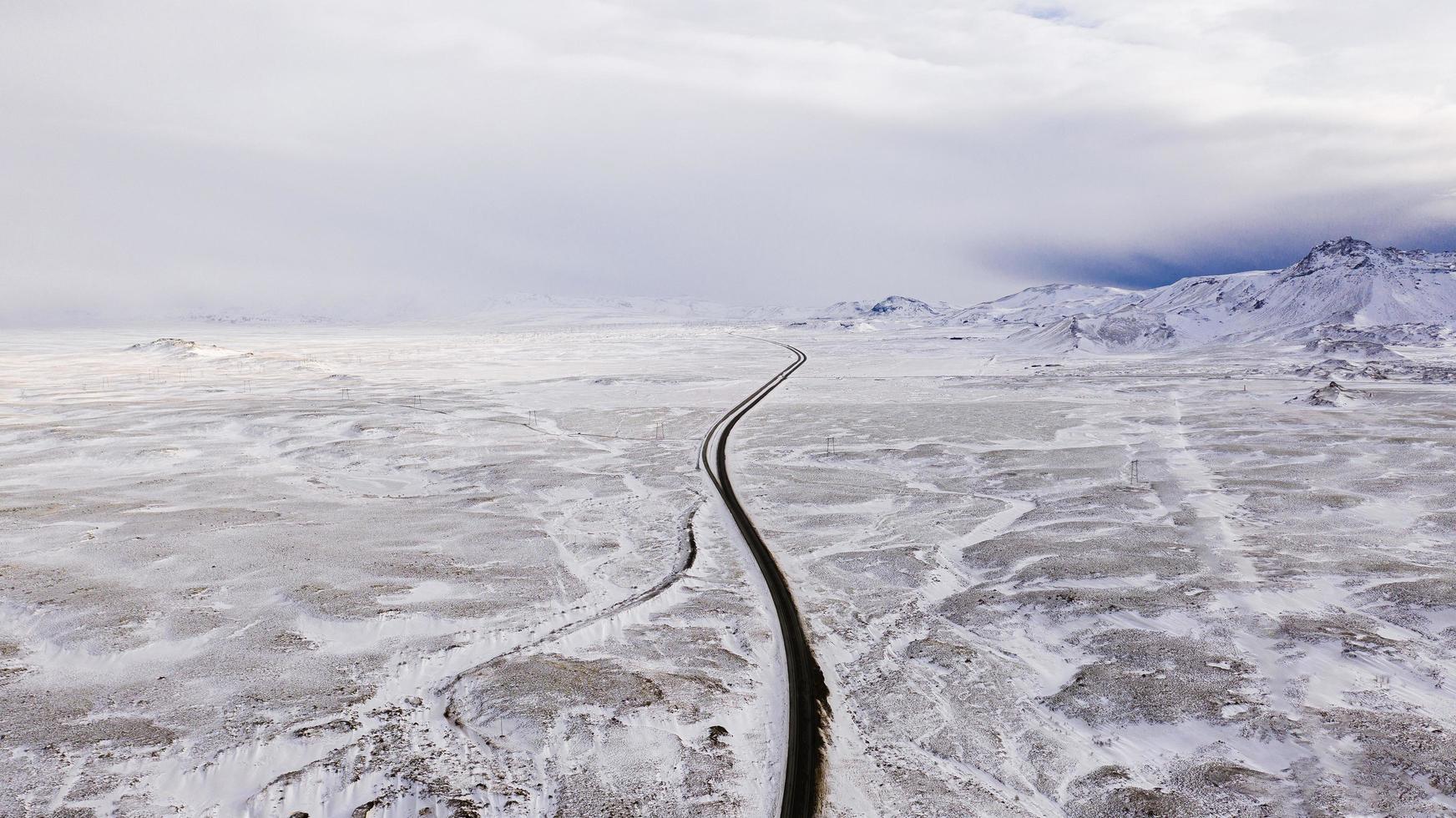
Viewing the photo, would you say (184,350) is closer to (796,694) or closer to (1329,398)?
(796,694)

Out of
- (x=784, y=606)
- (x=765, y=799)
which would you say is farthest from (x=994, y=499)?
(x=765, y=799)

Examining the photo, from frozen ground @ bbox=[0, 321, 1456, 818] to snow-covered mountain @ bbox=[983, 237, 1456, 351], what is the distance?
84678 mm

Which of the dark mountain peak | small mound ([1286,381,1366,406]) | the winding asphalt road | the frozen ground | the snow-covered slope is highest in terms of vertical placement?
the dark mountain peak

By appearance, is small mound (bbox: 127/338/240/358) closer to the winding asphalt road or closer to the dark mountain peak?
the winding asphalt road

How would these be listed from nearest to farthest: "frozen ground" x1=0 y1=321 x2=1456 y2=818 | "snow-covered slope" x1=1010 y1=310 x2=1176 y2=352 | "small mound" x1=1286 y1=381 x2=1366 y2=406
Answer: "frozen ground" x1=0 y1=321 x2=1456 y2=818
"small mound" x1=1286 y1=381 x2=1366 y2=406
"snow-covered slope" x1=1010 y1=310 x2=1176 y2=352

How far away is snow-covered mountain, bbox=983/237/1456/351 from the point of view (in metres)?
102

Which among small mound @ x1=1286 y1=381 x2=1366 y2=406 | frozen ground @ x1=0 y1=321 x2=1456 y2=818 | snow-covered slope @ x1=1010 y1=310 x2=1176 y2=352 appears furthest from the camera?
snow-covered slope @ x1=1010 y1=310 x2=1176 y2=352

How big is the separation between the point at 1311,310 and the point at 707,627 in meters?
154

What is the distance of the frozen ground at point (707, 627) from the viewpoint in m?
8.80

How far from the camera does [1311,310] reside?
12700cm

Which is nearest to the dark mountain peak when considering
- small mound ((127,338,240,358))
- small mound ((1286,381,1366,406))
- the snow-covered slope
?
the snow-covered slope

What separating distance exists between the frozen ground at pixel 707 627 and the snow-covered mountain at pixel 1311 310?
84.7 metres

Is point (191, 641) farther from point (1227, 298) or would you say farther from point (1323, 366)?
point (1227, 298)

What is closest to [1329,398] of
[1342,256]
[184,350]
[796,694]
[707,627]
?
[707,627]
